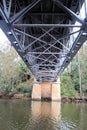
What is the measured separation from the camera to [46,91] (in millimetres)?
43656

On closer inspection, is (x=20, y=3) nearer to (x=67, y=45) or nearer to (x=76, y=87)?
(x=67, y=45)

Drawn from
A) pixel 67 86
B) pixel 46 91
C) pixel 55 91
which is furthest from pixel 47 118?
pixel 67 86

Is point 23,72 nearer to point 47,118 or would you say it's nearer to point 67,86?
point 67,86

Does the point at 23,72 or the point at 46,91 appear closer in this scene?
the point at 46,91

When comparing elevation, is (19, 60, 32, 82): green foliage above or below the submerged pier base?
above

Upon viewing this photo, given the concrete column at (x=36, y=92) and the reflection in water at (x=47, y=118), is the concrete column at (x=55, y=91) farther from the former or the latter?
the reflection in water at (x=47, y=118)

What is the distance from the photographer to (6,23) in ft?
28.7

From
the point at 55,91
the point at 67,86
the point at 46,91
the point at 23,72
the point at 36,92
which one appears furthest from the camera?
the point at 23,72

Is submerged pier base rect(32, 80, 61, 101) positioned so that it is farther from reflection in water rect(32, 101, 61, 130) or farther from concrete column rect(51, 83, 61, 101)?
reflection in water rect(32, 101, 61, 130)

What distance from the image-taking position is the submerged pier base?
42.0 m

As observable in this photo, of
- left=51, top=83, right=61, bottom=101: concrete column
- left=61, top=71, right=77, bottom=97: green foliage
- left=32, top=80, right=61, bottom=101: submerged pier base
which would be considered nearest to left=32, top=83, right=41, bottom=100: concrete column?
left=32, top=80, right=61, bottom=101: submerged pier base

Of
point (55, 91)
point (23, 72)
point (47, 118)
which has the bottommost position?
point (47, 118)

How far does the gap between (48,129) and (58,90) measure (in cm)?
2587

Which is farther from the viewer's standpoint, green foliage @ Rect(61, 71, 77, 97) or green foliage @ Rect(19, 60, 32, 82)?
green foliage @ Rect(19, 60, 32, 82)
